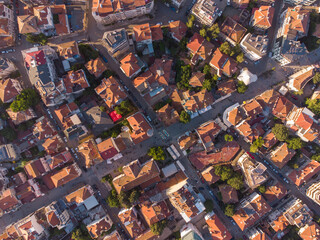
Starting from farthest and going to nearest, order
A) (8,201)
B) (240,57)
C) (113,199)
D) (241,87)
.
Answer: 1. (241,87)
2. (240,57)
3. (113,199)
4. (8,201)

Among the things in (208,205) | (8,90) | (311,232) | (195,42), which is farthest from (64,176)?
(311,232)

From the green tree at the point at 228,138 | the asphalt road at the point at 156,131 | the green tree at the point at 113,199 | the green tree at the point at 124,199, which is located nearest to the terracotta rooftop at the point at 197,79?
the asphalt road at the point at 156,131

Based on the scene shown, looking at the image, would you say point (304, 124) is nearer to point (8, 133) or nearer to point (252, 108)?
point (252, 108)

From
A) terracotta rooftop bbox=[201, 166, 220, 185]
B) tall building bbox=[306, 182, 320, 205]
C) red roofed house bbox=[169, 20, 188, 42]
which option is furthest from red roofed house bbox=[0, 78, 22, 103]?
tall building bbox=[306, 182, 320, 205]

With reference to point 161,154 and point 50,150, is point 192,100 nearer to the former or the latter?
point 161,154

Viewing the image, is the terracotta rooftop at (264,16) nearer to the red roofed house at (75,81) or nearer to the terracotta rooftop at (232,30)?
the terracotta rooftop at (232,30)

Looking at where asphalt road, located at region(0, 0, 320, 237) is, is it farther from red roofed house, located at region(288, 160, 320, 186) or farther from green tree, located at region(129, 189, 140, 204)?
green tree, located at region(129, 189, 140, 204)
